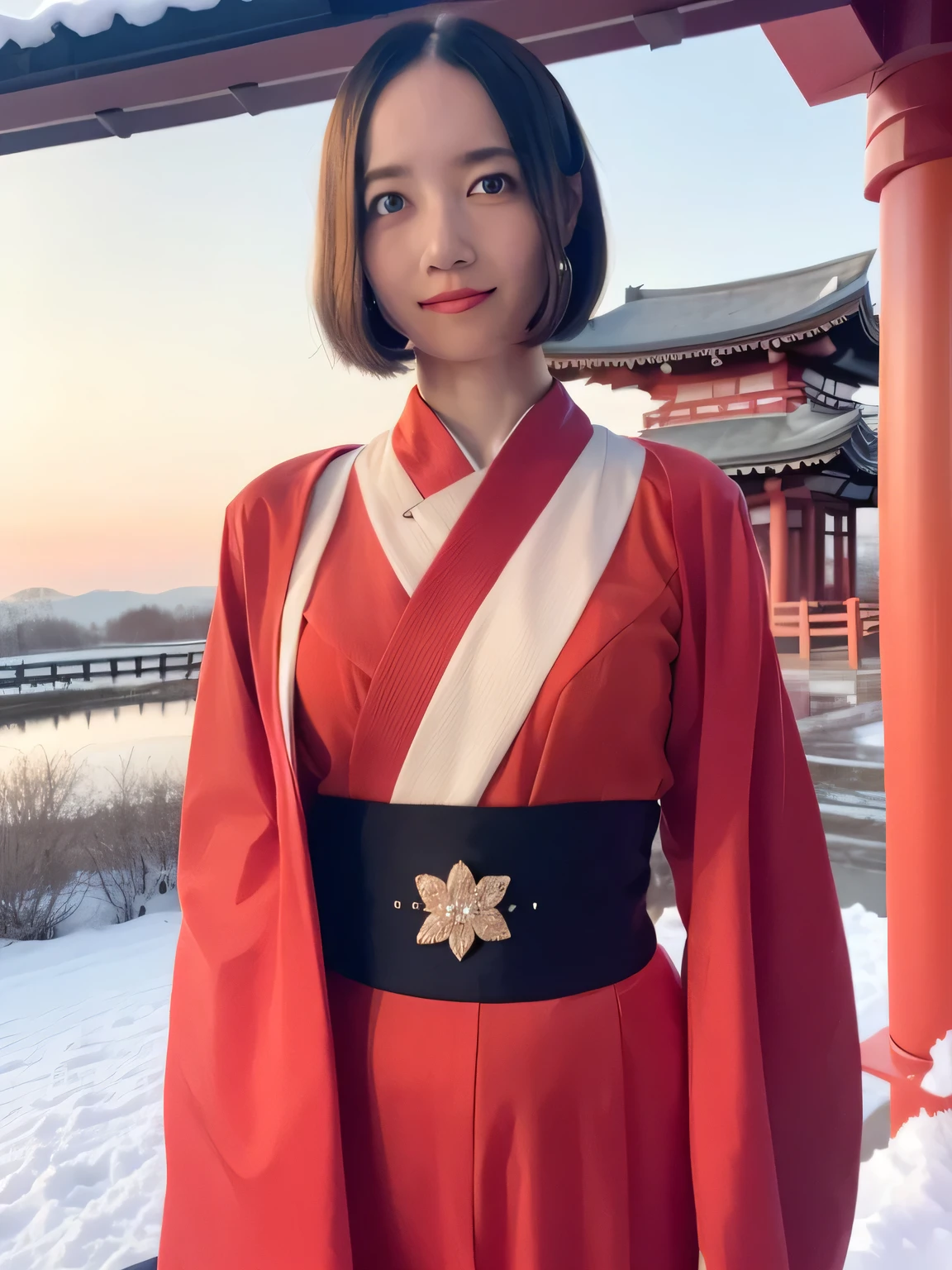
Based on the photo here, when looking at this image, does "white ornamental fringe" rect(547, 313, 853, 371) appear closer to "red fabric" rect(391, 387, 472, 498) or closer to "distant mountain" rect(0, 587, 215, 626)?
"distant mountain" rect(0, 587, 215, 626)

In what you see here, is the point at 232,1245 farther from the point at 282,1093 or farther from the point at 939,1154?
the point at 939,1154

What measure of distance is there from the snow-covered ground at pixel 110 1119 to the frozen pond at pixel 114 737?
2.83ft

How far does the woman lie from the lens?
2.05 ft

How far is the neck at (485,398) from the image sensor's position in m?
0.76

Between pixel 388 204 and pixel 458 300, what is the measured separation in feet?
0.37

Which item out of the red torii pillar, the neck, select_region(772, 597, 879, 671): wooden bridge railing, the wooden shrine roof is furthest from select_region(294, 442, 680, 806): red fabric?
select_region(772, 597, 879, 671): wooden bridge railing

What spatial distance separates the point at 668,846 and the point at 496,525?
0.37m

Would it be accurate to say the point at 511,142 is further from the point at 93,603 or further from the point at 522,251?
the point at 93,603

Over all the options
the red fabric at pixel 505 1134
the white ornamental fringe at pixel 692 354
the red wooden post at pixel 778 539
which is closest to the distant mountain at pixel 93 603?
the white ornamental fringe at pixel 692 354

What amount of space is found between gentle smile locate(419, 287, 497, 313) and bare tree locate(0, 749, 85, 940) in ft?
14.1

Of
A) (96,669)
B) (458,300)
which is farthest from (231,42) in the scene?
(96,669)

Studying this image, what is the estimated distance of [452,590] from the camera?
666 millimetres

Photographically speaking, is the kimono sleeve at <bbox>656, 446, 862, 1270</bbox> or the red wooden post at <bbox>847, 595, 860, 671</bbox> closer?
the kimono sleeve at <bbox>656, 446, 862, 1270</bbox>

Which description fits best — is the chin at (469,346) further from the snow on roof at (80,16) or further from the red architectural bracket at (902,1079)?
the red architectural bracket at (902,1079)
